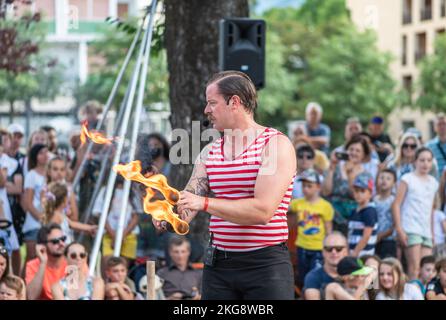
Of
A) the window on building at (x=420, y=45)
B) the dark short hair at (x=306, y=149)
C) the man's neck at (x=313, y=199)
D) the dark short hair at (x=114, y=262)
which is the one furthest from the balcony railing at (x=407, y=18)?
the dark short hair at (x=114, y=262)

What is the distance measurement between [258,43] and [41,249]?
2.48 m

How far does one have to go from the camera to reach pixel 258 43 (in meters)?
9.74

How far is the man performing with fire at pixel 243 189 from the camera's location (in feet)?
18.4

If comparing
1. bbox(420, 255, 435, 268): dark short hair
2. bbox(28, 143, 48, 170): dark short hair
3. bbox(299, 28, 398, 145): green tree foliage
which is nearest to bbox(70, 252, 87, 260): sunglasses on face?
bbox(28, 143, 48, 170): dark short hair

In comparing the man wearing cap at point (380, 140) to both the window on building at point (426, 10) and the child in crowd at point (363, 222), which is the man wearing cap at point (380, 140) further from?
the window on building at point (426, 10)

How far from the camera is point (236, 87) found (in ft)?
18.7

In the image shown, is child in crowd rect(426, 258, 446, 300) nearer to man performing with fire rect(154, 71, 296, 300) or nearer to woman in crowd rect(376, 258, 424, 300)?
woman in crowd rect(376, 258, 424, 300)

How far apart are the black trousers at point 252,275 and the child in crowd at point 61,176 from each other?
209 inches

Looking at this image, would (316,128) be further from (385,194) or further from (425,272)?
(425,272)

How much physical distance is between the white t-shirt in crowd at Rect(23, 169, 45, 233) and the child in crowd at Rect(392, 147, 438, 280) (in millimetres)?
3468

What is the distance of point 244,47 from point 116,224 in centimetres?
234

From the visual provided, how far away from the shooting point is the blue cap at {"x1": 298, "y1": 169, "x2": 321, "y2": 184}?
11.3 metres

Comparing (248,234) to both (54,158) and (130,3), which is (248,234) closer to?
(54,158)

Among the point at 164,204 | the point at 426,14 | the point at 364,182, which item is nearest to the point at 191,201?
the point at 164,204
